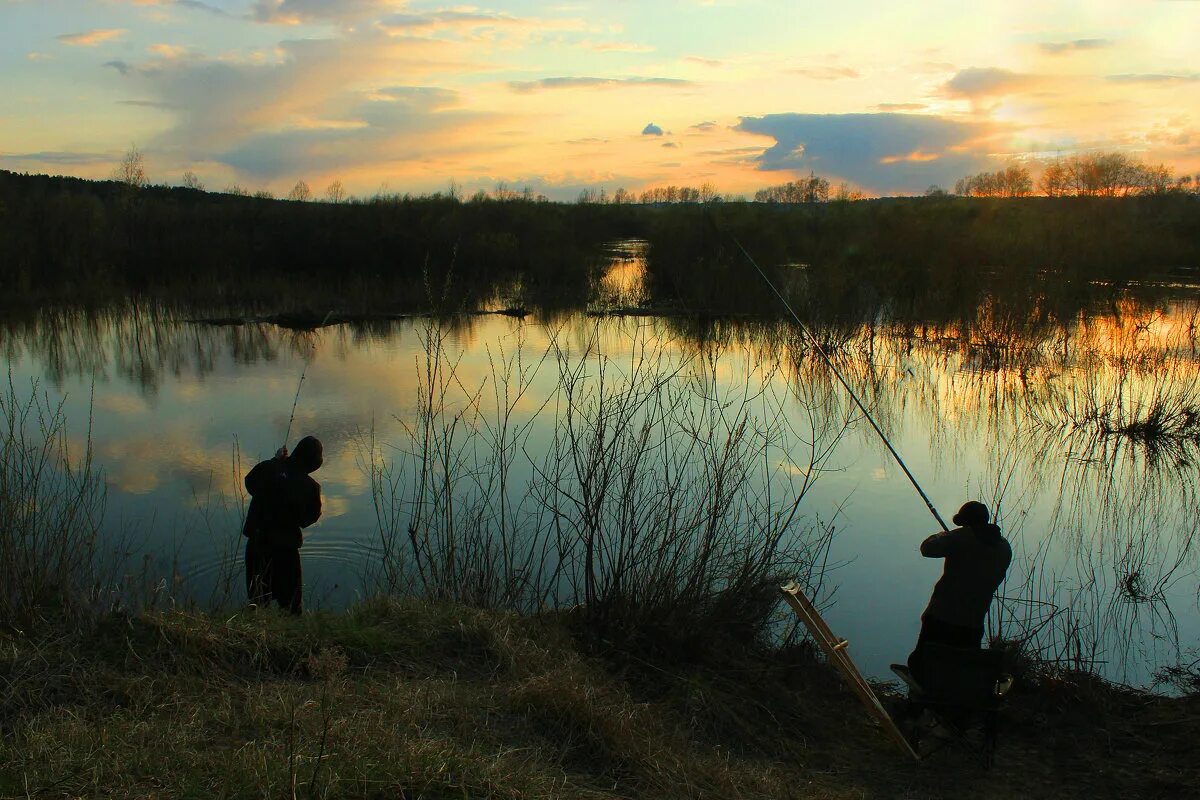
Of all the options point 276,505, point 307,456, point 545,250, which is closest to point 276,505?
point 276,505

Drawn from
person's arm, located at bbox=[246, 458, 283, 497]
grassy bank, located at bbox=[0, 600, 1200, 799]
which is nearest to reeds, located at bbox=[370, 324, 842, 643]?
grassy bank, located at bbox=[0, 600, 1200, 799]

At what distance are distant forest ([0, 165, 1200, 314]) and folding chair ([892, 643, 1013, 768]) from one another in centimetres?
1244

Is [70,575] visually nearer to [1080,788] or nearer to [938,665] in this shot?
[938,665]

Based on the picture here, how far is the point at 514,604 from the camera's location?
21.3ft

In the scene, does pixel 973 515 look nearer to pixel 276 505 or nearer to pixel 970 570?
pixel 970 570

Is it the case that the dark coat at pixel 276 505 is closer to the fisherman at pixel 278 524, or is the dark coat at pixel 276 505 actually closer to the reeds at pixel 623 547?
the fisherman at pixel 278 524

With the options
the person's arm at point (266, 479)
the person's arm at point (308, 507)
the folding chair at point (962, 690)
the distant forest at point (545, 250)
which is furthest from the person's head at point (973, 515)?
the distant forest at point (545, 250)

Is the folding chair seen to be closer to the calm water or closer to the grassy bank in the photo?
the grassy bank

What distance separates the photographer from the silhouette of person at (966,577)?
4.79m

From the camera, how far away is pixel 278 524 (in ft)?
19.4

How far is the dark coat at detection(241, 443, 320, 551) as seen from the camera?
590 centimetres

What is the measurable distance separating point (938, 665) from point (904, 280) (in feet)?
53.6

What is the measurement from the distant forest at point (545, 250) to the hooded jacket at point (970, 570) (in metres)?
12.2

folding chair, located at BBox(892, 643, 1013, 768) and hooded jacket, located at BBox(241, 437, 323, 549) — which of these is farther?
hooded jacket, located at BBox(241, 437, 323, 549)
